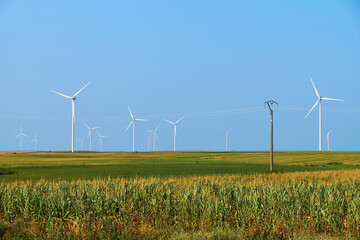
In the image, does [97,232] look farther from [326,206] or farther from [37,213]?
[326,206]

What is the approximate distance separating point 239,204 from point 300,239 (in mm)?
5201

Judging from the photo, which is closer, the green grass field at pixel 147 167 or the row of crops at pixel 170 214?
the row of crops at pixel 170 214

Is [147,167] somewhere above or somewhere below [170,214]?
above

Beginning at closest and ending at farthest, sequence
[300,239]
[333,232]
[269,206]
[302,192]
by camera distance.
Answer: [300,239] < [333,232] < [269,206] < [302,192]

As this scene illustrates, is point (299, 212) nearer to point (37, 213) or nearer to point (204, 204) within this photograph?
point (204, 204)

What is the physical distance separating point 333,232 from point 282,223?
2.35 m

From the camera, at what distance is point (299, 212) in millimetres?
20875

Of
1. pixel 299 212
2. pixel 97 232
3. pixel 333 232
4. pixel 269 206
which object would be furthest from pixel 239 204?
pixel 97 232

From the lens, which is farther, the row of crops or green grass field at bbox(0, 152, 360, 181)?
green grass field at bbox(0, 152, 360, 181)

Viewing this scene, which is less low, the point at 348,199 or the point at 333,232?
the point at 348,199

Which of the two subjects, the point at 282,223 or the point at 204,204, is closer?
the point at 282,223

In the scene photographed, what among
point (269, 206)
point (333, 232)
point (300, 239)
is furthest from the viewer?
point (269, 206)

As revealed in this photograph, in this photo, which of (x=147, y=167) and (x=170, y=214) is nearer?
(x=170, y=214)

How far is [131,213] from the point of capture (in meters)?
21.7
